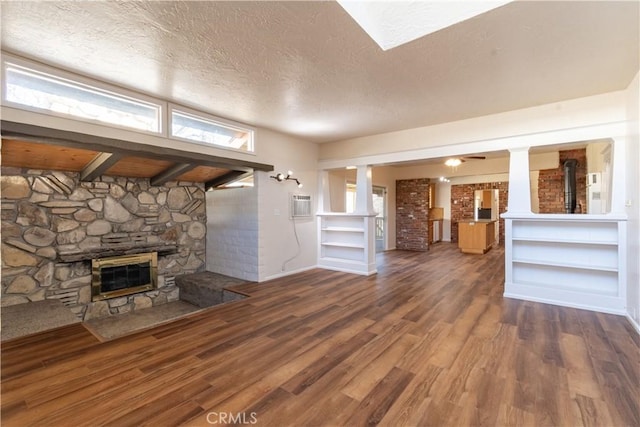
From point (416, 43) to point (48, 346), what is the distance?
3958mm

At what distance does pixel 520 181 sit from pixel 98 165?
208 inches

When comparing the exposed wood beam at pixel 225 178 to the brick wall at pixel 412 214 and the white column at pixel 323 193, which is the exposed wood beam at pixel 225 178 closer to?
the white column at pixel 323 193

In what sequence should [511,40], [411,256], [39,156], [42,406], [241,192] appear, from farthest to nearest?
[411,256], [241,192], [39,156], [511,40], [42,406]

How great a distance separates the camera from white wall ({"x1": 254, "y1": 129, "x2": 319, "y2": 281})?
466cm

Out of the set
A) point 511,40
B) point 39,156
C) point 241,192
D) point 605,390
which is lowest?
point 605,390

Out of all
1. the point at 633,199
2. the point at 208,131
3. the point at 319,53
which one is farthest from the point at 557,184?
the point at 208,131

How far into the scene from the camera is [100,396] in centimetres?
182

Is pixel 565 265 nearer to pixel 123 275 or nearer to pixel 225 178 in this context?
pixel 225 178

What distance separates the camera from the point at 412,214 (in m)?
8.38

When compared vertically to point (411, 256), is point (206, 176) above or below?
above

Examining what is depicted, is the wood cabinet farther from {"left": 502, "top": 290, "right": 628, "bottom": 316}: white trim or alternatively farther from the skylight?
the skylight

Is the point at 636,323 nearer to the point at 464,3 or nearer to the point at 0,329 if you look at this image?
the point at 464,3

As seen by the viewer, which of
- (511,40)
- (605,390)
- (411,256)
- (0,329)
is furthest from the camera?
(411,256)

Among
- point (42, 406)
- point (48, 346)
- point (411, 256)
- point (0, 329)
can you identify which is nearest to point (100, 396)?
point (42, 406)
